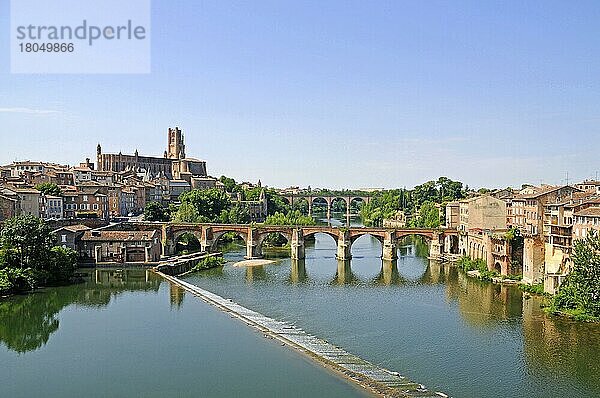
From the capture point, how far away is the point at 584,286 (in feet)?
77.9

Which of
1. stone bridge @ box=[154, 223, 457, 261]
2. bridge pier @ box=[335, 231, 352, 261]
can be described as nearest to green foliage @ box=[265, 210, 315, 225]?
stone bridge @ box=[154, 223, 457, 261]

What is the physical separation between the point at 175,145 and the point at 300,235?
6058 cm

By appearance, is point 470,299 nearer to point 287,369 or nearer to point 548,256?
point 548,256

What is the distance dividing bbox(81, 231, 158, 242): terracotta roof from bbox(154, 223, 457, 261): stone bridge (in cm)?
376

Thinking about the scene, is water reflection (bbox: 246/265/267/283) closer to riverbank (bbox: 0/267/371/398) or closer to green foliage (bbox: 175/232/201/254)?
riverbank (bbox: 0/267/371/398)

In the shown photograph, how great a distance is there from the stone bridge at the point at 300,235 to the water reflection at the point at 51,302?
8.06 meters

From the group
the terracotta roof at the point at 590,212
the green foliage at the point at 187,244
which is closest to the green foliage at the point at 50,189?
the green foliage at the point at 187,244

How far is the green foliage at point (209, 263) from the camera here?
39.1m

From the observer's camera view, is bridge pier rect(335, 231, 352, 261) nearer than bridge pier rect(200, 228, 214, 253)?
Yes

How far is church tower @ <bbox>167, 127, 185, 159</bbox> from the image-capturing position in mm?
101250

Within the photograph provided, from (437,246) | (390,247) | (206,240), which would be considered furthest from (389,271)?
(206,240)

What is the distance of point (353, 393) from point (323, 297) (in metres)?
13.5

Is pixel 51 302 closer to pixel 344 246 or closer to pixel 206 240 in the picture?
pixel 206 240

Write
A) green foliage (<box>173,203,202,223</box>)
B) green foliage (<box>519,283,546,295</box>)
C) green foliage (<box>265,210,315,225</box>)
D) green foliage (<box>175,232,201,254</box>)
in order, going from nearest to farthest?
1. green foliage (<box>519,283,546,295</box>)
2. green foliage (<box>175,232,201,254</box>)
3. green foliage (<box>173,203,202,223</box>)
4. green foliage (<box>265,210,315,225</box>)
